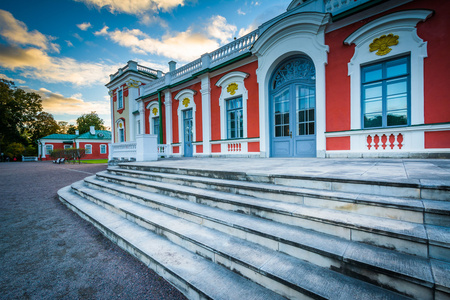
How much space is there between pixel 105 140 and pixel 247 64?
3501 centimetres

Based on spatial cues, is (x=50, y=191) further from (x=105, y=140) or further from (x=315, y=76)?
(x=105, y=140)

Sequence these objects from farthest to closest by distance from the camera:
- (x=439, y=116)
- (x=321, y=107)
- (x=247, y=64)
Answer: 1. (x=247, y=64)
2. (x=321, y=107)
3. (x=439, y=116)

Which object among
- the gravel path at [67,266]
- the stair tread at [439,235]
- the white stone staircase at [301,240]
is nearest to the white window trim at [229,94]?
the white stone staircase at [301,240]

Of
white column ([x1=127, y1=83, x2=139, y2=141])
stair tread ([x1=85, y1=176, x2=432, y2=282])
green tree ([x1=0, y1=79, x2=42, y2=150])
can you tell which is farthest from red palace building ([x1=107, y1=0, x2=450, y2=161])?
green tree ([x1=0, y1=79, x2=42, y2=150])

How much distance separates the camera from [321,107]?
6.37 meters

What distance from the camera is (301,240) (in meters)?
1.71

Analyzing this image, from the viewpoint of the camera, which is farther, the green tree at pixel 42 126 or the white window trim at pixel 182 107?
the green tree at pixel 42 126

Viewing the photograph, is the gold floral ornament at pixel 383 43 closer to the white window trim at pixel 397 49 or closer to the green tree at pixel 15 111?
the white window trim at pixel 397 49

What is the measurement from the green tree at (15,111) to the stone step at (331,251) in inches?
1703

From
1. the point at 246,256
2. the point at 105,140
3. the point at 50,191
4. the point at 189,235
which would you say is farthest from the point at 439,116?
the point at 105,140

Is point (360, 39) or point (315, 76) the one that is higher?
point (360, 39)

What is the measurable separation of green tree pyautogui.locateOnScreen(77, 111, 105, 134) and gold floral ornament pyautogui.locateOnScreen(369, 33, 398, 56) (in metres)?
53.8

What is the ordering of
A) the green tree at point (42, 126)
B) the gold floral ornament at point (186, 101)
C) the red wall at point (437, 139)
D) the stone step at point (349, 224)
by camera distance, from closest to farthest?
the stone step at point (349, 224), the red wall at point (437, 139), the gold floral ornament at point (186, 101), the green tree at point (42, 126)

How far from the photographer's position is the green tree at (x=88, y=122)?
1747 inches
